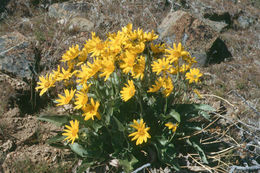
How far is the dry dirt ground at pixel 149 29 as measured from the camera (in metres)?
2.67

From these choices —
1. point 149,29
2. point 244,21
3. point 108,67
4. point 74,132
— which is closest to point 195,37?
point 149,29

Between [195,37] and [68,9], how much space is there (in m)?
3.25

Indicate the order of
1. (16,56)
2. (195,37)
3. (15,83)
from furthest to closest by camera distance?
(195,37) → (16,56) → (15,83)

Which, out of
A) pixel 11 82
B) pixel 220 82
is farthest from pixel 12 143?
pixel 220 82

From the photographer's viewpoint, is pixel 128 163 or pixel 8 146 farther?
pixel 8 146

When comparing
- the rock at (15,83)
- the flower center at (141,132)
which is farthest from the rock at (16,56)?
the flower center at (141,132)

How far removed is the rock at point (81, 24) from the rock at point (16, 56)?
3.82 ft

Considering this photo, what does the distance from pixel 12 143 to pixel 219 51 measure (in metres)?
4.12

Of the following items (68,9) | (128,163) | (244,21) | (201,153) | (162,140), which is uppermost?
(68,9)

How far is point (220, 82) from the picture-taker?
4035mm

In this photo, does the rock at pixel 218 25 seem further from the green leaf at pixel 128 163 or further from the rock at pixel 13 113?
the rock at pixel 13 113

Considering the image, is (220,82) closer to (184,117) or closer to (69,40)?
(184,117)

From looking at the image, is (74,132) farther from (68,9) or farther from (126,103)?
(68,9)

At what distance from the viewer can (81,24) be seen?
5145 mm
